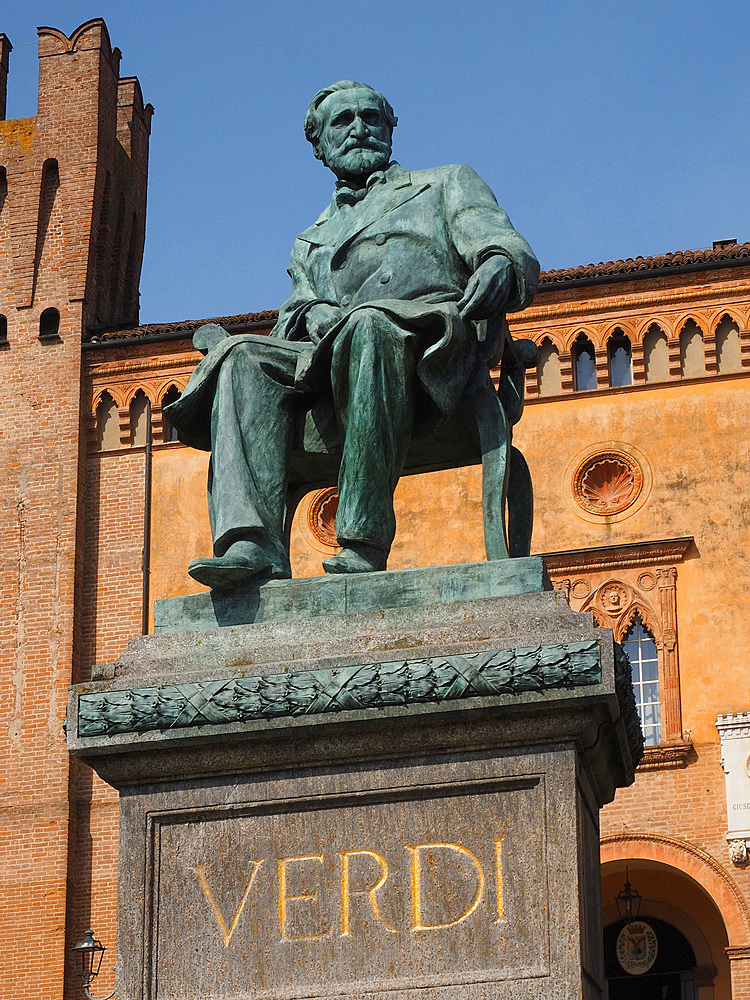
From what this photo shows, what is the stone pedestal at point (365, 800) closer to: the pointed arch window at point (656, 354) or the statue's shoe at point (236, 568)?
the statue's shoe at point (236, 568)

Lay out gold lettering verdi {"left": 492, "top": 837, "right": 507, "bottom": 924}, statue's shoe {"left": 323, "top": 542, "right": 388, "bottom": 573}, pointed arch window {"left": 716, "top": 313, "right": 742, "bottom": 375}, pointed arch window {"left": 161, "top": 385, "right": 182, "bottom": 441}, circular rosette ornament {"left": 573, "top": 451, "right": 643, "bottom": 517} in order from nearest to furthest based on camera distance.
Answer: gold lettering verdi {"left": 492, "top": 837, "right": 507, "bottom": 924}
statue's shoe {"left": 323, "top": 542, "right": 388, "bottom": 573}
circular rosette ornament {"left": 573, "top": 451, "right": 643, "bottom": 517}
pointed arch window {"left": 716, "top": 313, "right": 742, "bottom": 375}
pointed arch window {"left": 161, "top": 385, "right": 182, "bottom": 441}

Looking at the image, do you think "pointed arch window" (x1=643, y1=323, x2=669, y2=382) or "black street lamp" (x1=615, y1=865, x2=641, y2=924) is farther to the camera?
"pointed arch window" (x1=643, y1=323, x2=669, y2=382)

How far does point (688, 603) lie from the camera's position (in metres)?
20.8

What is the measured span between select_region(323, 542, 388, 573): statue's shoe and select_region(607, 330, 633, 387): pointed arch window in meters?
17.4

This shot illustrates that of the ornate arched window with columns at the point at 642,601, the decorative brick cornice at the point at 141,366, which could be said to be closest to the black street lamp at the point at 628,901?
the ornate arched window with columns at the point at 642,601

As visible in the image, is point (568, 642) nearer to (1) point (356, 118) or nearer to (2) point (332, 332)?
(2) point (332, 332)

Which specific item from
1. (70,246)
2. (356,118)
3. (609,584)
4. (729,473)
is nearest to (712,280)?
(729,473)

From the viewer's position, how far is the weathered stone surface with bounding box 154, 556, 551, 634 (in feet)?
15.8

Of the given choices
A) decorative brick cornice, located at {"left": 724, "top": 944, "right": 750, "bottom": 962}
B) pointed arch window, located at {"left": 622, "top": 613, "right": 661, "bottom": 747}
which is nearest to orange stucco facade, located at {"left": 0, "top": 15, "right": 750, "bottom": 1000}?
decorative brick cornice, located at {"left": 724, "top": 944, "right": 750, "bottom": 962}

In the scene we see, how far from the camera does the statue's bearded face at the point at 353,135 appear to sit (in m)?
5.81

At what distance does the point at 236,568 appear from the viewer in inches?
194

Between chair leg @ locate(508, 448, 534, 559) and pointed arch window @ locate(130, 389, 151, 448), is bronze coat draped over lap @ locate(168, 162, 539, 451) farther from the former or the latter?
pointed arch window @ locate(130, 389, 151, 448)

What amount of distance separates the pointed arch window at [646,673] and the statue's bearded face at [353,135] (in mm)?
15094

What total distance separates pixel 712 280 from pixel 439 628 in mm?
18223
